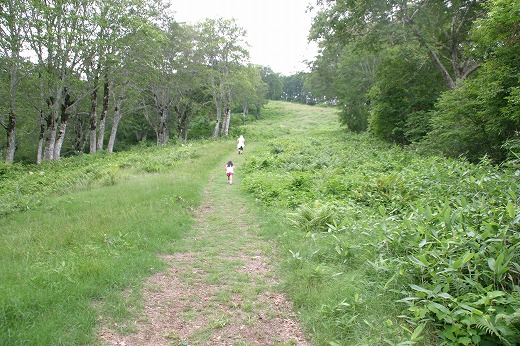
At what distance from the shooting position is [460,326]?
9.59 ft

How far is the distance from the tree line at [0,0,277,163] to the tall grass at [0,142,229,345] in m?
12.9

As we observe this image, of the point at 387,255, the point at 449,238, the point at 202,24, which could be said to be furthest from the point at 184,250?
the point at 202,24

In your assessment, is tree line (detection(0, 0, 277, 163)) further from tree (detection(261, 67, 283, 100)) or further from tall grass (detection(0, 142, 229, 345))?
tree (detection(261, 67, 283, 100))

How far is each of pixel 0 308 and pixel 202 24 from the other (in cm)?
3133

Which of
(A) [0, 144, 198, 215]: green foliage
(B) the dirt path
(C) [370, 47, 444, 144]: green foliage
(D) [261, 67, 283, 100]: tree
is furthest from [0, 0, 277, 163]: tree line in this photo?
(D) [261, 67, 283, 100]: tree

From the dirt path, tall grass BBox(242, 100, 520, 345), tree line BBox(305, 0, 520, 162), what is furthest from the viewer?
tree line BBox(305, 0, 520, 162)

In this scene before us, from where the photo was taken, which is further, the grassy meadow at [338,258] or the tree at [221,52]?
the tree at [221,52]

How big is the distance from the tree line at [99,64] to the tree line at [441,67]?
13.6 m

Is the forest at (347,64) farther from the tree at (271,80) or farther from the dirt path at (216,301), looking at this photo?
the tree at (271,80)

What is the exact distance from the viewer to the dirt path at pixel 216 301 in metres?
3.72

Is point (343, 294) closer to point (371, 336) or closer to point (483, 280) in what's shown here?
point (371, 336)

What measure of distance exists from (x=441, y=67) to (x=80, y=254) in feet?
58.6

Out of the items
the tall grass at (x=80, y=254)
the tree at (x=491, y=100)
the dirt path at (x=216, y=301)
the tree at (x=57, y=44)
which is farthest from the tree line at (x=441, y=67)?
the tree at (x=57, y=44)

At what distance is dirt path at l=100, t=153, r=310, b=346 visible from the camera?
146 inches
